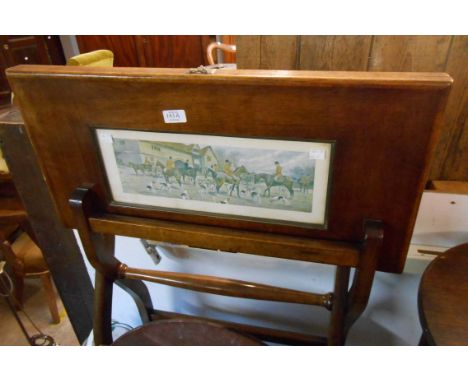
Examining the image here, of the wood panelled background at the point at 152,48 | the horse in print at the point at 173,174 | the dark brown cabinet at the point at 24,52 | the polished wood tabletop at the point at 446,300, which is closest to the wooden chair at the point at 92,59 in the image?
the horse in print at the point at 173,174

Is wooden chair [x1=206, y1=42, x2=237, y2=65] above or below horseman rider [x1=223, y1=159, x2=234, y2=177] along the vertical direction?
below

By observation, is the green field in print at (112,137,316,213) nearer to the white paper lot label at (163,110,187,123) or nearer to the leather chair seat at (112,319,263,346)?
the white paper lot label at (163,110,187,123)

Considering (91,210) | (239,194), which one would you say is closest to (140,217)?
(91,210)

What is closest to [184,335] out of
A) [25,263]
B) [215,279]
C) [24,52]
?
[215,279]

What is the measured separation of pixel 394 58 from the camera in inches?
33.8

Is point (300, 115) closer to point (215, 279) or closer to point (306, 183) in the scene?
point (306, 183)

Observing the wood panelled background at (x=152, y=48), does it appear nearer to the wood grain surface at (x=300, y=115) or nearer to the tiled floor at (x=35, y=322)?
the tiled floor at (x=35, y=322)

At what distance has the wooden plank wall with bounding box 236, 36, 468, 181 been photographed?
32.5 inches

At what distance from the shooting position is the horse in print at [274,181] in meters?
0.57

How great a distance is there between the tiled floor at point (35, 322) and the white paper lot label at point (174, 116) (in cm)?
160

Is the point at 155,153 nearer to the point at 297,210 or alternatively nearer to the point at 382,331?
the point at 297,210

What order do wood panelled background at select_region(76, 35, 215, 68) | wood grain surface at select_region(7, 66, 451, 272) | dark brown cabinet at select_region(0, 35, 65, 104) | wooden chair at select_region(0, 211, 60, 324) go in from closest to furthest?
wood grain surface at select_region(7, 66, 451, 272) → wooden chair at select_region(0, 211, 60, 324) → dark brown cabinet at select_region(0, 35, 65, 104) → wood panelled background at select_region(76, 35, 215, 68)

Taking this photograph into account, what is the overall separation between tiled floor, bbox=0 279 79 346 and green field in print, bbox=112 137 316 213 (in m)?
1.48

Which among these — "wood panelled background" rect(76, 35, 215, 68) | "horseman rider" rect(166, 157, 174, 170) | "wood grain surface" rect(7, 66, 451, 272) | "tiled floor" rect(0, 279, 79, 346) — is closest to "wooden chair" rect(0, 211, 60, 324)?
"tiled floor" rect(0, 279, 79, 346)
